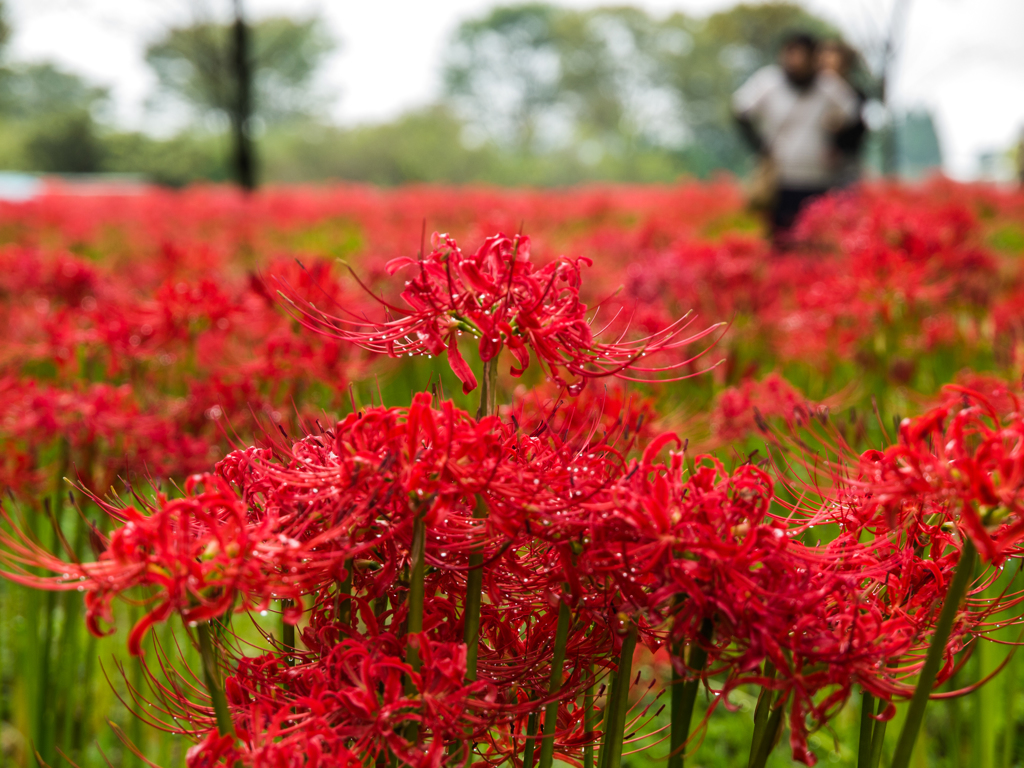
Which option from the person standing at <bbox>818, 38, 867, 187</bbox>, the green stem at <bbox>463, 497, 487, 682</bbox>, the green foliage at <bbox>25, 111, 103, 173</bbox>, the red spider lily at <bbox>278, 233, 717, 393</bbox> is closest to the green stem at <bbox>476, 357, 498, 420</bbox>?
the red spider lily at <bbox>278, 233, 717, 393</bbox>

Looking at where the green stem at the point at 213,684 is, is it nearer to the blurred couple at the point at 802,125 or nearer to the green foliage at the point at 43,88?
the blurred couple at the point at 802,125

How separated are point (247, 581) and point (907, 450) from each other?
2.27 feet

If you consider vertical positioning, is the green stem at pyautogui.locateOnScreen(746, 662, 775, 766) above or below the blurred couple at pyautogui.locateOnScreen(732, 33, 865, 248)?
below

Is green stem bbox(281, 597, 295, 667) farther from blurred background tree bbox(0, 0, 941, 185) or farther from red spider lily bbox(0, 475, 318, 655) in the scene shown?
blurred background tree bbox(0, 0, 941, 185)

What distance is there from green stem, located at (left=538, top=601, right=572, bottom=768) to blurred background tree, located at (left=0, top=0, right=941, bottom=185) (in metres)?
17.0

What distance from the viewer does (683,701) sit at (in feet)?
3.31

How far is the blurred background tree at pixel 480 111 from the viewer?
35219 millimetres

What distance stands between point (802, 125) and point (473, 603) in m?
7.16

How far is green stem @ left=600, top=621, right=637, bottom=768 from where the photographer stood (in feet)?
3.29

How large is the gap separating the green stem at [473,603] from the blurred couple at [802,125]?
6.72 metres

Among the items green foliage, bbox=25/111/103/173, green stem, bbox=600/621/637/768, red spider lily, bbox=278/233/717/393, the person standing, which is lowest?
green stem, bbox=600/621/637/768

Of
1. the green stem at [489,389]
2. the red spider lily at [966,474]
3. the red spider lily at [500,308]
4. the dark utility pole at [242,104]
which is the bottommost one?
the red spider lily at [966,474]

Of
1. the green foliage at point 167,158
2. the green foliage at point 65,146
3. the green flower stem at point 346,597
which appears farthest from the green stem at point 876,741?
the green foliage at point 65,146

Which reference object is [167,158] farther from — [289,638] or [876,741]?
[876,741]
